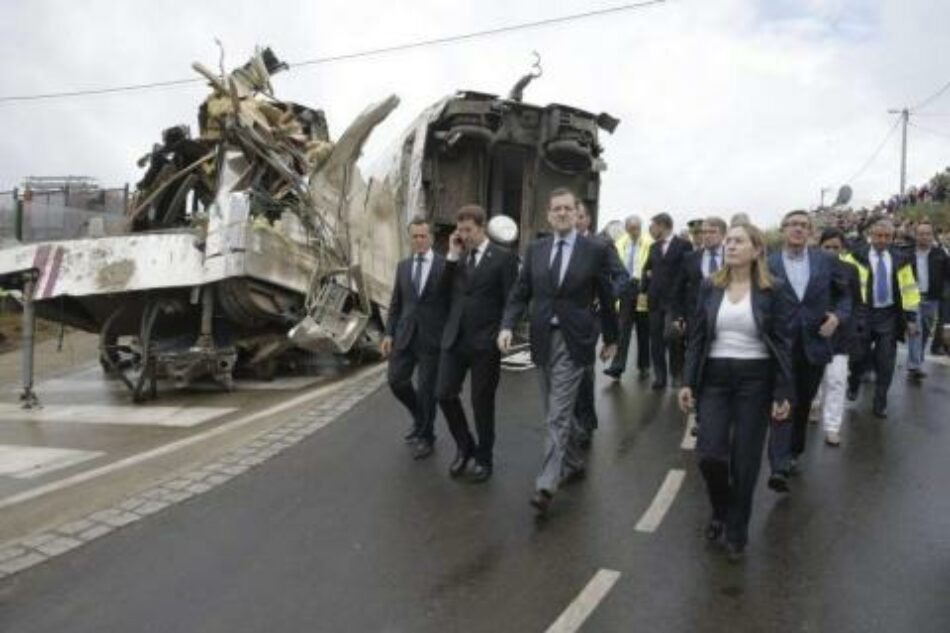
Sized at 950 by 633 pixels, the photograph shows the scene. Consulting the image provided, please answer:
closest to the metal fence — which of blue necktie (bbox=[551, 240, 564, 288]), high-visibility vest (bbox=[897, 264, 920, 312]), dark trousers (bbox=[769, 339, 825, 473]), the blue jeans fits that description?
blue necktie (bbox=[551, 240, 564, 288])

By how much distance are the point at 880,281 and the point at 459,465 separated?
4.57m

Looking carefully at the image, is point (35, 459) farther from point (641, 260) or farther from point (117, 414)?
point (641, 260)

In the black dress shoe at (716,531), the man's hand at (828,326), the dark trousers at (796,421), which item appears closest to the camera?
the black dress shoe at (716,531)

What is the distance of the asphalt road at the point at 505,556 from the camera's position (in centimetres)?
402

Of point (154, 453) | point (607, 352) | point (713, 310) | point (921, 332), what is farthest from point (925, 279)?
point (154, 453)

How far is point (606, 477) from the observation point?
604 cm

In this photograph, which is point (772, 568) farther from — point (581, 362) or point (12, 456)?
point (12, 456)

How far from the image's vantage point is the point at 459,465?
619 centimetres

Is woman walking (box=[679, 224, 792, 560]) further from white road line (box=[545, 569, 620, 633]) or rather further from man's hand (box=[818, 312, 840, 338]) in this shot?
man's hand (box=[818, 312, 840, 338])

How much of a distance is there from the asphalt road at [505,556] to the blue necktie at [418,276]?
1.26 metres

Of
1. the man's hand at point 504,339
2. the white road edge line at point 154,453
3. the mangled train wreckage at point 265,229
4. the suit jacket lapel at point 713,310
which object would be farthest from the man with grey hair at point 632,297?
the suit jacket lapel at point 713,310

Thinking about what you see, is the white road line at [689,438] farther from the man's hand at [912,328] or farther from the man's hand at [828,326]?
the man's hand at [912,328]

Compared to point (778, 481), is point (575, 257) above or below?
above

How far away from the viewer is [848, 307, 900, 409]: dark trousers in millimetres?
7984
